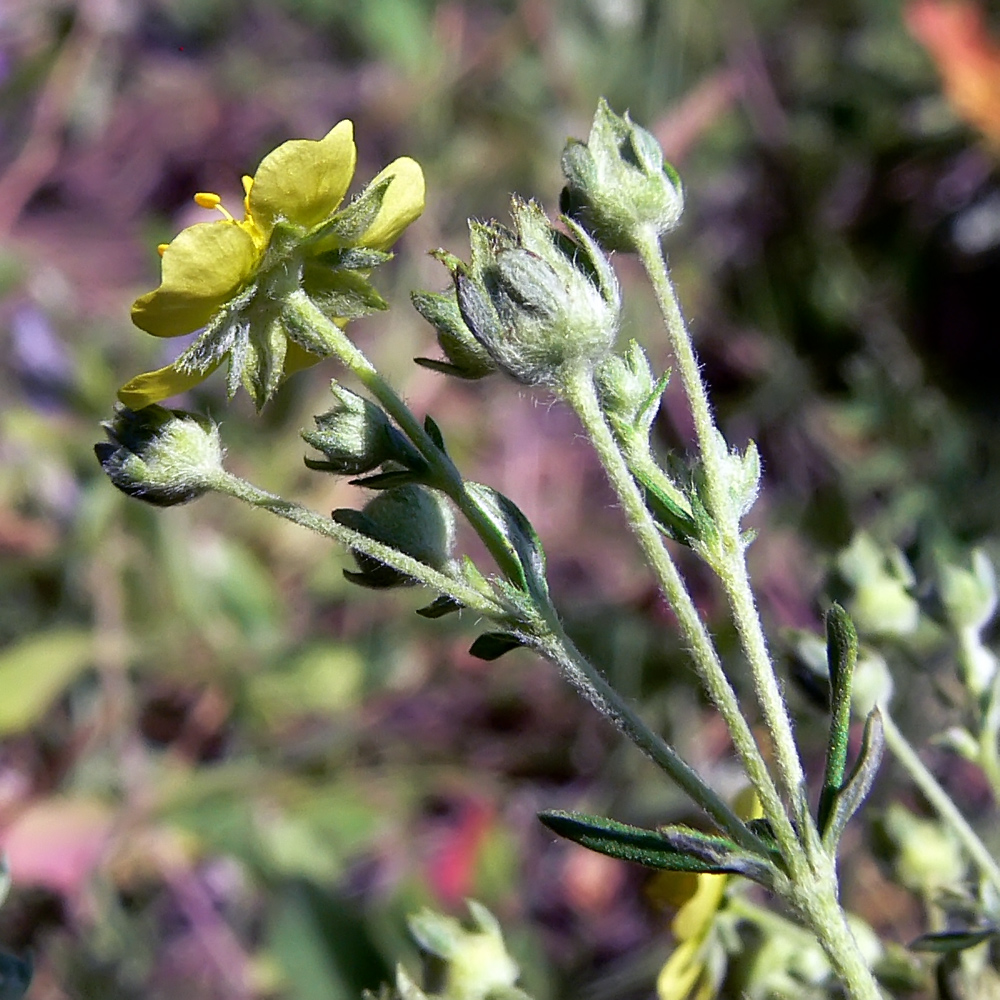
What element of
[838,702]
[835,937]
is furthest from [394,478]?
[835,937]

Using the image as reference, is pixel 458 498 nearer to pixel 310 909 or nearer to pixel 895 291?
pixel 310 909

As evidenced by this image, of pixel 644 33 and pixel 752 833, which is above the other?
pixel 644 33

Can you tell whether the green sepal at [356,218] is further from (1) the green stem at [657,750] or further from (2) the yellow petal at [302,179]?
(1) the green stem at [657,750]

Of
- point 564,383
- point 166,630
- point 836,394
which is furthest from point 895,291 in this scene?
point 564,383

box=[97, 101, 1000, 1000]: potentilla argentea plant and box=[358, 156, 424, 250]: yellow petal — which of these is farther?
box=[358, 156, 424, 250]: yellow petal

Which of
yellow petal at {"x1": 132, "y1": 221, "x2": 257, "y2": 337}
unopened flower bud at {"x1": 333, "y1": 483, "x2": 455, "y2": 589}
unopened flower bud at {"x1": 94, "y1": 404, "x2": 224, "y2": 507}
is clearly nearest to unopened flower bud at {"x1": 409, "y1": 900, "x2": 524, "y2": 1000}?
unopened flower bud at {"x1": 333, "y1": 483, "x2": 455, "y2": 589}

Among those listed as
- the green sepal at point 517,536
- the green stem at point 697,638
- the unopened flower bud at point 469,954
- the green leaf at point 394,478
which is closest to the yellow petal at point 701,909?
the unopened flower bud at point 469,954

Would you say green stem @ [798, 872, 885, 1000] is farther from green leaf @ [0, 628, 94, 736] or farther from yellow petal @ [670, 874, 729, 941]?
green leaf @ [0, 628, 94, 736]
